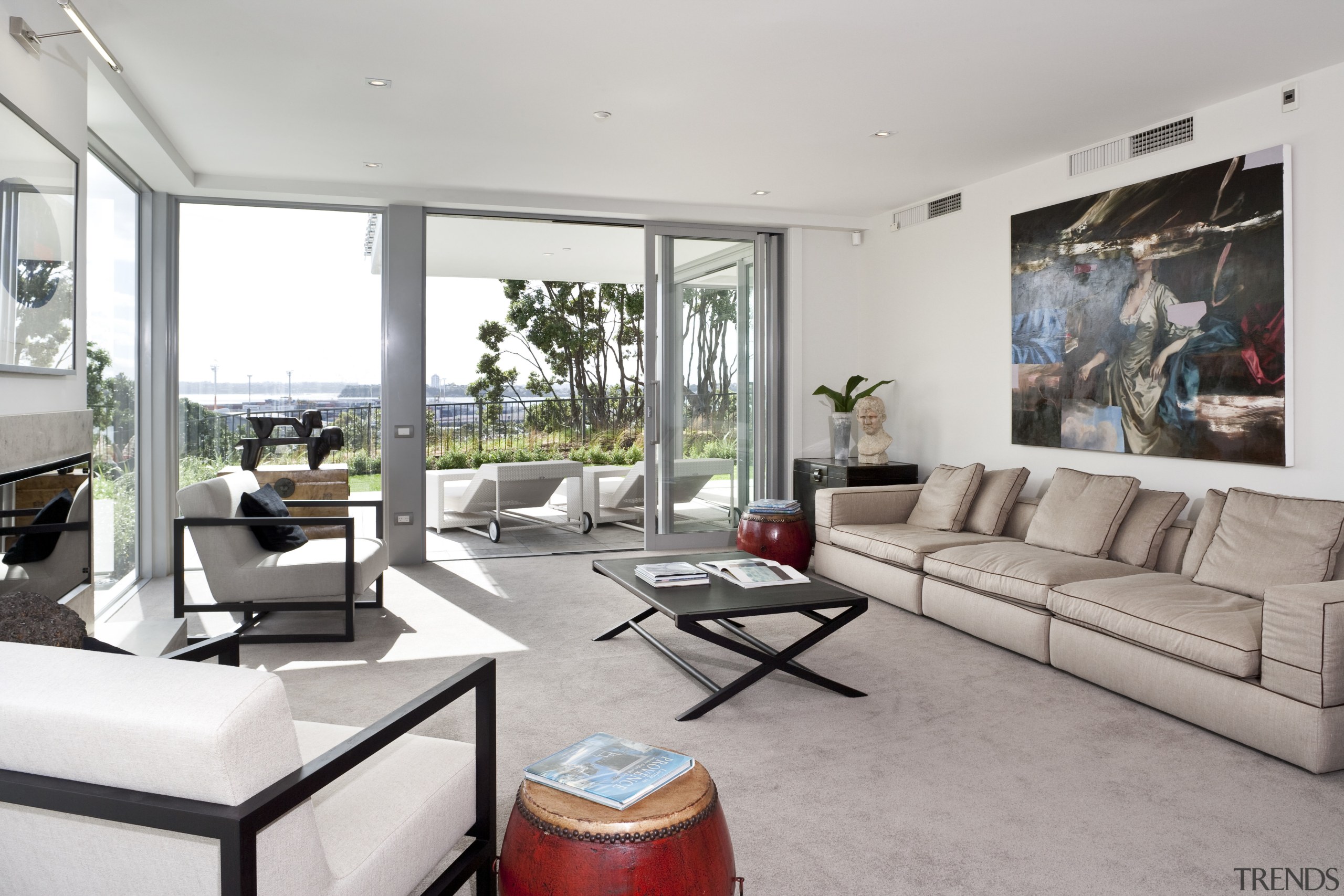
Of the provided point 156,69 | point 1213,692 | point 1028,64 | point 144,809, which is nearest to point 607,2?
point 1028,64

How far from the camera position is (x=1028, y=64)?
12.4 ft

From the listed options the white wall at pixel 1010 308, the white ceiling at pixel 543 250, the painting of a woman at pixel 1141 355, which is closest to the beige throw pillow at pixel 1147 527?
the white wall at pixel 1010 308

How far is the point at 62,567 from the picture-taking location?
9.96 ft

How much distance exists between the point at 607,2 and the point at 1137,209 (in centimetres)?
310

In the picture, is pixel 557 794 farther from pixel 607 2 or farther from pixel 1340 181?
pixel 1340 181

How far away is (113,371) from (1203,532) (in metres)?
5.68

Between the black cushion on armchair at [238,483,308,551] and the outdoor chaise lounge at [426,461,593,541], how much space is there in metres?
2.76

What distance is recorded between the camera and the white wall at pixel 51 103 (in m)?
2.72

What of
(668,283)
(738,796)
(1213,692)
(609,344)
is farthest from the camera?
(609,344)

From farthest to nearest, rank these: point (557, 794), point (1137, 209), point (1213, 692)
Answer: point (1137, 209) < point (1213, 692) < point (557, 794)

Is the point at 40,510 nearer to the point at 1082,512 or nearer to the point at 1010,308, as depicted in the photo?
the point at 1082,512

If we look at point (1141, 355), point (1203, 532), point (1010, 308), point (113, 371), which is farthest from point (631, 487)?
point (1203, 532)

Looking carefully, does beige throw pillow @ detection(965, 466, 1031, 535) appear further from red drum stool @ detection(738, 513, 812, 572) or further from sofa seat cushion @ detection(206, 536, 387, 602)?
sofa seat cushion @ detection(206, 536, 387, 602)

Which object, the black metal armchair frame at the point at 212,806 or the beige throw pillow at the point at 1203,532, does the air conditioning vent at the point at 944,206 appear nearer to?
the beige throw pillow at the point at 1203,532
